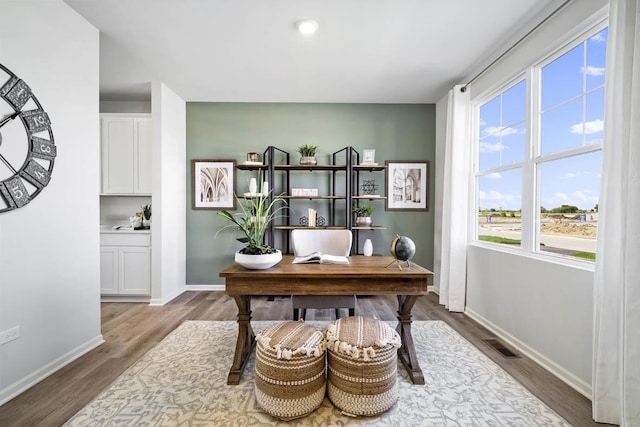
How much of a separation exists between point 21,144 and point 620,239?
3485 mm

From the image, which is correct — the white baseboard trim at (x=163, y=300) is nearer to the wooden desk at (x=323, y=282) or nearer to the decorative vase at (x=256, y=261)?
the wooden desk at (x=323, y=282)

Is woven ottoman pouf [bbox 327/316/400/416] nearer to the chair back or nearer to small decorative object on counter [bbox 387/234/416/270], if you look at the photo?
small decorative object on counter [bbox 387/234/416/270]

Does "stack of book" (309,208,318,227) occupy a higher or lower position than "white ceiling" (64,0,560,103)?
lower

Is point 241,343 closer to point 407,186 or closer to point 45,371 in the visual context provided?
point 45,371

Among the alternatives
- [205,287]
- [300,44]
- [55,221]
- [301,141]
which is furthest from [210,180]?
[300,44]

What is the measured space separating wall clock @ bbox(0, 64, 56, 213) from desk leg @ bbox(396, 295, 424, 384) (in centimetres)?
253

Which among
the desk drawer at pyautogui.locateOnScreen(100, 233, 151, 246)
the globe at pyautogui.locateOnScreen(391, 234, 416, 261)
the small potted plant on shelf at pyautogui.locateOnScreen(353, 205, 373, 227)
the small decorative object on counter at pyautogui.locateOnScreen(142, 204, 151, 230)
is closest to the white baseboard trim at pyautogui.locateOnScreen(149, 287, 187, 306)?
the desk drawer at pyautogui.locateOnScreen(100, 233, 151, 246)

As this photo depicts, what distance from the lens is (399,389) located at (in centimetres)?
182

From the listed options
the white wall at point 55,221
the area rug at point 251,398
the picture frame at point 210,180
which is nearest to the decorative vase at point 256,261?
the area rug at point 251,398

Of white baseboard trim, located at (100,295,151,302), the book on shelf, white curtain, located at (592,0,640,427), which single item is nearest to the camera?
white curtain, located at (592,0,640,427)

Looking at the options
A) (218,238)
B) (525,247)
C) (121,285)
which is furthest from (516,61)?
(121,285)

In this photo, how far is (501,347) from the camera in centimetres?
242

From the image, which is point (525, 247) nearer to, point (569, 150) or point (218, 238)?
point (569, 150)

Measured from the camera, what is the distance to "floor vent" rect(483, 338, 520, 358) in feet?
7.52
